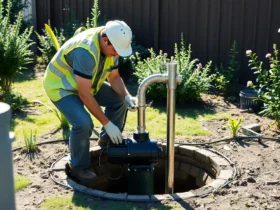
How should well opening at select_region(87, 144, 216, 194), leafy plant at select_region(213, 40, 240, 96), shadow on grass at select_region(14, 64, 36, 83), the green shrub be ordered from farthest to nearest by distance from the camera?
shadow on grass at select_region(14, 64, 36, 83) → leafy plant at select_region(213, 40, 240, 96) → the green shrub → well opening at select_region(87, 144, 216, 194)

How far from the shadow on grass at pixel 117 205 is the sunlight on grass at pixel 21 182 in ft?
1.71

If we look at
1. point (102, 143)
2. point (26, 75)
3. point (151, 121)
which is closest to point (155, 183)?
point (102, 143)

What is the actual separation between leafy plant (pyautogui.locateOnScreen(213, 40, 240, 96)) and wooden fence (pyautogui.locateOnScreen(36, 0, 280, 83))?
14 cm

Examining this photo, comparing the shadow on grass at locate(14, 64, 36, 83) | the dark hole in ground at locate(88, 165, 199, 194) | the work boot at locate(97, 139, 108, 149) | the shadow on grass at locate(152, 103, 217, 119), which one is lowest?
the dark hole in ground at locate(88, 165, 199, 194)

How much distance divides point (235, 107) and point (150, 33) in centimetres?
281

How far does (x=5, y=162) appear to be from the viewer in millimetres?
1960

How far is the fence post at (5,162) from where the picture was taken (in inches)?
76.7

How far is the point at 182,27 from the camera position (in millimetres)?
8672

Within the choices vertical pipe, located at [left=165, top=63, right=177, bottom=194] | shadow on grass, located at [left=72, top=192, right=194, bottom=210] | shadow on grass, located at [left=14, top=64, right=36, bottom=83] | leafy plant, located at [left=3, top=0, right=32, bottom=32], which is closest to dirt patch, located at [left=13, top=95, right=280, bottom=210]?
shadow on grass, located at [left=72, top=192, right=194, bottom=210]

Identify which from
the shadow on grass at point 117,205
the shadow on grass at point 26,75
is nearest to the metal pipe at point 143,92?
the shadow on grass at point 117,205

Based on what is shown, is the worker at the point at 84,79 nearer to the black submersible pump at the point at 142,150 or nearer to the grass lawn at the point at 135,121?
the black submersible pump at the point at 142,150

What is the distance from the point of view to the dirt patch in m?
4.04

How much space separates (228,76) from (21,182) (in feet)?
13.5

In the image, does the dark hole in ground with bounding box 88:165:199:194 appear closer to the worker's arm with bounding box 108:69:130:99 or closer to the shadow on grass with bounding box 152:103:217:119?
the worker's arm with bounding box 108:69:130:99
